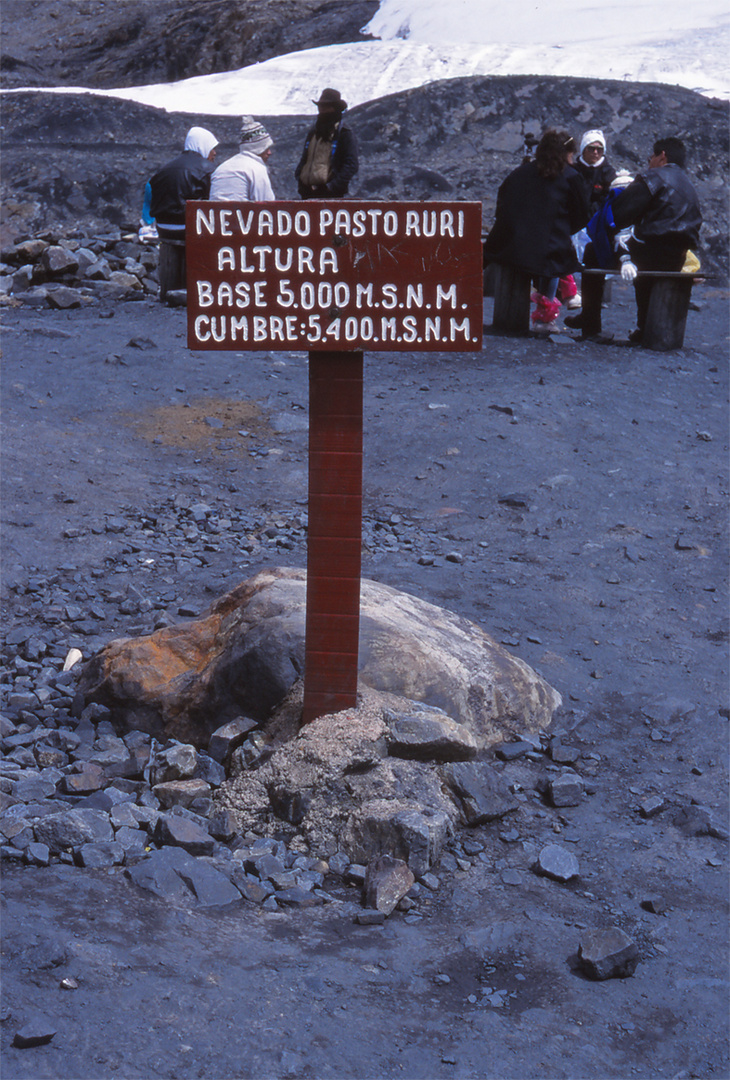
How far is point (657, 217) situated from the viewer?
8.81m

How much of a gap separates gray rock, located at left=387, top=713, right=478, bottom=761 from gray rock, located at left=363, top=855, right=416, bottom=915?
0.45 meters

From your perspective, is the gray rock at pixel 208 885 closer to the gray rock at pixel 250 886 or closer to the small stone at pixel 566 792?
the gray rock at pixel 250 886

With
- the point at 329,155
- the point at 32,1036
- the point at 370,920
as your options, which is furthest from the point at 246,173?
the point at 32,1036

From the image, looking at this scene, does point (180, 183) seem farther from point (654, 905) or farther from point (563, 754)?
point (654, 905)

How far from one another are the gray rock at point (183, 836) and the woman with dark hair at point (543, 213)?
6.97 m

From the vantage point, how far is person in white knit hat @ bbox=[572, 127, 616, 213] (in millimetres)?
9781

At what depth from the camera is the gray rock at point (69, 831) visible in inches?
122

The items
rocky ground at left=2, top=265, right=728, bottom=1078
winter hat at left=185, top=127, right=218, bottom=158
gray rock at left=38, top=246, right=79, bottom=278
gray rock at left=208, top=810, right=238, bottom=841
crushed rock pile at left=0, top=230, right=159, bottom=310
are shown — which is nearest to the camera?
rocky ground at left=2, top=265, right=728, bottom=1078

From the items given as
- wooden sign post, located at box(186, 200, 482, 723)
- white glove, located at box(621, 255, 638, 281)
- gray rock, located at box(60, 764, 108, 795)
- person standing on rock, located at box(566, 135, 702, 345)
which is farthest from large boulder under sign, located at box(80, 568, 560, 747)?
person standing on rock, located at box(566, 135, 702, 345)

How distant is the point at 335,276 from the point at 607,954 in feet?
6.80

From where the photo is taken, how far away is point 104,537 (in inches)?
225

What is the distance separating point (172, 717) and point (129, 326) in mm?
6483

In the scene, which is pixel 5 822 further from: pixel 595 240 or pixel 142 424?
pixel 595 240

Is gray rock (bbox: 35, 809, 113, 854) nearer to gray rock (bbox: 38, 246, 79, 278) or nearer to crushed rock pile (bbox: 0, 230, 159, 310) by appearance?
crushed rock pile (bbox: 0, 230, 159, 310)
